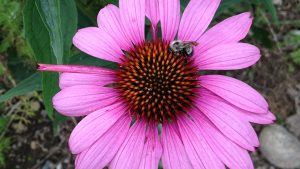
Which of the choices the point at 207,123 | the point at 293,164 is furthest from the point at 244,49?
the point at 293,164

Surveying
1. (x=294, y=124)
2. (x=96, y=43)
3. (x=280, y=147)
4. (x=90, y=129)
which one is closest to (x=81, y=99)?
(x=90, y=129)

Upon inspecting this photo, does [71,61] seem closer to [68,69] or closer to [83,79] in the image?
[83,79]

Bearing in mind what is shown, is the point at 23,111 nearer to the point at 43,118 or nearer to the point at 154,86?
the point at 43,118

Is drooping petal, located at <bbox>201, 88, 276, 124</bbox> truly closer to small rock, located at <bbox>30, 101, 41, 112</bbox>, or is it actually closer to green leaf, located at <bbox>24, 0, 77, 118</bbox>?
green leaf, located at <bbox>24, 0, 77, 118</bbox>

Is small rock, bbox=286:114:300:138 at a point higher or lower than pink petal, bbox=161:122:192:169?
lower

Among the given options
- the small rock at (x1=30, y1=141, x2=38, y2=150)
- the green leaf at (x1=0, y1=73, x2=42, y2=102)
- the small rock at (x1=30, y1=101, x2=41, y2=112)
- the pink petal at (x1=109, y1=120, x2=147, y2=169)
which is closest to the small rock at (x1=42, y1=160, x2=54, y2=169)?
the small rock at (x1=30, y1=141, x2=38, y2=150)

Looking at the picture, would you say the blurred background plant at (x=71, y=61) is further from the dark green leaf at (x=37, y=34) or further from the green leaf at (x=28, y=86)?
the dark green leaf at (x=37, y=34)
